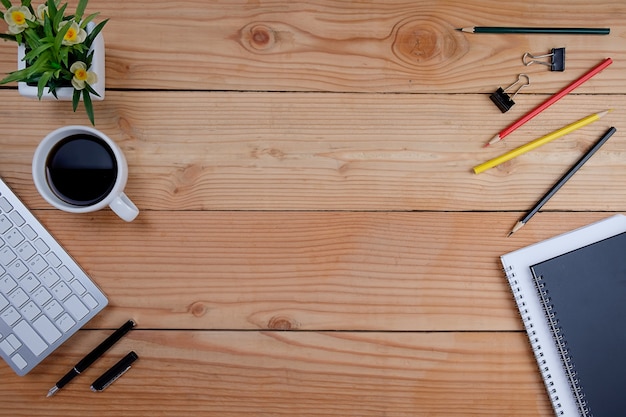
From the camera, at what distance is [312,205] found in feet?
2.43

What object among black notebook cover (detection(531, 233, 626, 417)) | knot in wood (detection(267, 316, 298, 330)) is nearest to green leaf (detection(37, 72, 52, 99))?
knot in wood (detection(267, 316, 298, 330))

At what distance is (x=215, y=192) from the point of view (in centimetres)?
74

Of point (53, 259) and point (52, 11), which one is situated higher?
point (52, 11)

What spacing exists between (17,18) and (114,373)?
47 centimetres

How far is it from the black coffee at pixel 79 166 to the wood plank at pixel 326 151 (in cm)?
5

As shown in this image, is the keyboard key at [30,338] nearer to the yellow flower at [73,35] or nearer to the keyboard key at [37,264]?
the keyboard key at [37,264]

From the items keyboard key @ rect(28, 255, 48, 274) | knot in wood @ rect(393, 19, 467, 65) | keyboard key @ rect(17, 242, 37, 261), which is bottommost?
keyboard key @ rect(28, 255, 48, 274)

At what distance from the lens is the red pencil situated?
2.42 feet

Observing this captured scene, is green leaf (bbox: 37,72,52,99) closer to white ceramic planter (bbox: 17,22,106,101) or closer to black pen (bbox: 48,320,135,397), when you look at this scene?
white ceramic planter (bbox: 17,22,106,101)

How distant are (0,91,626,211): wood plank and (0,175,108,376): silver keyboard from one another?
0.04m

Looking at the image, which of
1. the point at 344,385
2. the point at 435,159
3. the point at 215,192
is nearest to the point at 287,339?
the point at 344,385

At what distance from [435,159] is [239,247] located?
31 cm

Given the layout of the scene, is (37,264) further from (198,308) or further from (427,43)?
(427,43)

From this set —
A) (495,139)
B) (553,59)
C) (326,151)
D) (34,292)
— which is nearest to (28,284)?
(34,292)
